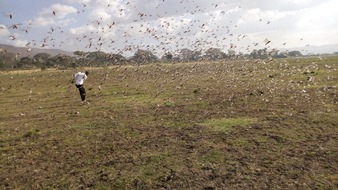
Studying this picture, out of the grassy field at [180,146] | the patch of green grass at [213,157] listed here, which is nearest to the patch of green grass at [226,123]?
the grassy field at [180,146]

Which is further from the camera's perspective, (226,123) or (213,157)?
(226,123)

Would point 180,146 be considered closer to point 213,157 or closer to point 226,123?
point 213,157

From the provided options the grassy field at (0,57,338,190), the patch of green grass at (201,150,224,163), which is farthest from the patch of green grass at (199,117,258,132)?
the patch of green grass at (201,150,224,163)

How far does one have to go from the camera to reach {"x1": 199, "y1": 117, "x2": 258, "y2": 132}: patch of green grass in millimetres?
13033

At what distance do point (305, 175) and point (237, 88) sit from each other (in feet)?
54.5

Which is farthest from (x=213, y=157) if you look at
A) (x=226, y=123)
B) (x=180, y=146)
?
(x=226, y=123)

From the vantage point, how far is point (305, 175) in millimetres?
8281

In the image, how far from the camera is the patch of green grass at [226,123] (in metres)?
13.0

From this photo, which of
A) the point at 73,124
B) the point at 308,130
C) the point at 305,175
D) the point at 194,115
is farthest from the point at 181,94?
the point at 305,175

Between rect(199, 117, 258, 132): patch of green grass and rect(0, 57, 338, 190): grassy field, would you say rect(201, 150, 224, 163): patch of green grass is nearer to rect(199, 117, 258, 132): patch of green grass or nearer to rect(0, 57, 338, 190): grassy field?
rect(0, 57, 338, 190): grassy field

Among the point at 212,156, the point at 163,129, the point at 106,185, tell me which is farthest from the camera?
the point at 163,129

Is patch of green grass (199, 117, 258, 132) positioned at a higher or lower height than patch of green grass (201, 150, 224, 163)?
higher

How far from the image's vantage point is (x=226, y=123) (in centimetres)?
1365

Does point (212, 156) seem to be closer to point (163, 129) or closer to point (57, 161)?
point (163, 129)
